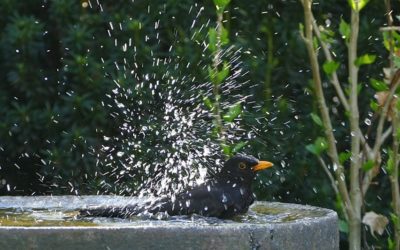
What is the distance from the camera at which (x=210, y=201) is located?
4.43 m

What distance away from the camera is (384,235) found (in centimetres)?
636

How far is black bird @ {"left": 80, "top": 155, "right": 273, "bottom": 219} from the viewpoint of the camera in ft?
14.3

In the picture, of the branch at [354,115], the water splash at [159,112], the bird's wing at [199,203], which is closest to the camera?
the bird's wing at [199,203]

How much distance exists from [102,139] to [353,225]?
143cm

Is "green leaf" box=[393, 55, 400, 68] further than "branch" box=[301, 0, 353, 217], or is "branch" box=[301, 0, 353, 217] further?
"branch" box=[301, 0, 353, 217]

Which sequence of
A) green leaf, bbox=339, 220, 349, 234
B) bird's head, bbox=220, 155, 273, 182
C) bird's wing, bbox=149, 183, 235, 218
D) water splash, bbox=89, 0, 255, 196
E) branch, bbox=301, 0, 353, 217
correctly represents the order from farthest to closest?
1. water splash, bbox=89, 0, 255, 196
2. green leaf, bbox=339, 220, 349, 234
3. branch, bbox=301, 0, 353, 217
4. bird's head, bbox=220, 155, 273, 182
5. bird's wing, bbox=149, 183, 235, 218

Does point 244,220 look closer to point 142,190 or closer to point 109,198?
point 109,198

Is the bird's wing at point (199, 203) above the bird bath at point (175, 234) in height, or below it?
above

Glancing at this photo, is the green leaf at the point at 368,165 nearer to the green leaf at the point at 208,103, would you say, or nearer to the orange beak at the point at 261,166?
the orange beak at the point at 261,166

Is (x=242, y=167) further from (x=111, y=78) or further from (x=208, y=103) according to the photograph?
(x=111, y=78)

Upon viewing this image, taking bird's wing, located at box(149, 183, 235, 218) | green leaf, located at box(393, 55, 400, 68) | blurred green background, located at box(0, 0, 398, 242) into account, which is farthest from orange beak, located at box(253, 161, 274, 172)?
blurred green background, located at box(0, 0, 398, 242)

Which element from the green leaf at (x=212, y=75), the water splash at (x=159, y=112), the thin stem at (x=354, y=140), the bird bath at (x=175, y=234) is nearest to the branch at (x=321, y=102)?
the thin stem at (x=354, y=140)

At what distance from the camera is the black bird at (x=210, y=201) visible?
436 centimetres

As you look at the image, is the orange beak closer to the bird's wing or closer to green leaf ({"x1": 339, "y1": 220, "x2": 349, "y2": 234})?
the bird's wing
